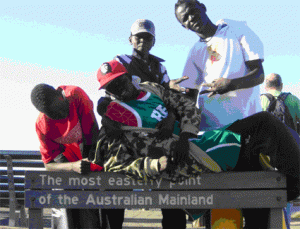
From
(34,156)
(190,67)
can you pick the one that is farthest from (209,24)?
(34,156)

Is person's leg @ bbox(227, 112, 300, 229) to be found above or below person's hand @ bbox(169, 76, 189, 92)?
below

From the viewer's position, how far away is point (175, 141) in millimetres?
2867

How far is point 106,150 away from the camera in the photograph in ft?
9.61

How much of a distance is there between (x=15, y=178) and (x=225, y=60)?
159 inches

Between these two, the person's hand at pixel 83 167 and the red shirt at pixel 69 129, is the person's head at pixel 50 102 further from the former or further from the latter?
the person's hand at pixel 83 167

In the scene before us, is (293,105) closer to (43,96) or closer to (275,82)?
(275,82)

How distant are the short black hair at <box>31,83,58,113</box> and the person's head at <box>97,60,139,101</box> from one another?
0.38 m

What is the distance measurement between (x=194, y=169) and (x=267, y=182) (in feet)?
1.52

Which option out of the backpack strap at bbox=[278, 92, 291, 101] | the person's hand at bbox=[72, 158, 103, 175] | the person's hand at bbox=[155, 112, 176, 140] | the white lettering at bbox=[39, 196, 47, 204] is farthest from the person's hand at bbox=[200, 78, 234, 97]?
the backpack strap at bbox=[278, 92, 291, 101]

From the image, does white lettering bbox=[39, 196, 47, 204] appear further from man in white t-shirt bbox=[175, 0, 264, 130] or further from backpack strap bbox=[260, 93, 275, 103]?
backpack strap bbox=[260, 93, 275, 103]

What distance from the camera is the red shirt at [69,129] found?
3.22 m

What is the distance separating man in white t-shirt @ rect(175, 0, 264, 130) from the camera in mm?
3441

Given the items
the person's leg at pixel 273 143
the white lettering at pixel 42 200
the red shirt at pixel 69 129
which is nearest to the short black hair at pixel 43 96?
the red shirt at pixel 69 129

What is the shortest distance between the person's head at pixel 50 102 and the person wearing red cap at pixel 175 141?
0.35 meters
